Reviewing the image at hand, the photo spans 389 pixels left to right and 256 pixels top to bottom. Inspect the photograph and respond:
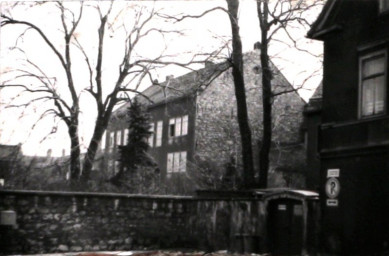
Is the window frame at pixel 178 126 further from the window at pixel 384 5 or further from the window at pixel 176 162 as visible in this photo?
the window at pixel 384 5

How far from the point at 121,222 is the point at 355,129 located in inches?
358

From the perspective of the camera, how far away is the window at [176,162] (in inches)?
1734

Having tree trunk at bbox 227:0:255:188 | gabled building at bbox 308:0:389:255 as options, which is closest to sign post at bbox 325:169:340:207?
gabled building at bbox 308:0:389:255

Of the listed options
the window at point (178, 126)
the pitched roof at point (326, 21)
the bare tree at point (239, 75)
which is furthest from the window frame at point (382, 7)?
the window at point (178, 126)

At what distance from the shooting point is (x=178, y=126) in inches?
1801

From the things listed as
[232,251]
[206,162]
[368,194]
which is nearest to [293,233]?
[232,251]

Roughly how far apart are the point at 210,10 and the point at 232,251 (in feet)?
39.6

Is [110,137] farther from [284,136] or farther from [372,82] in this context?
[372,82]

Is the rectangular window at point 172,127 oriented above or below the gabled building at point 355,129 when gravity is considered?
above

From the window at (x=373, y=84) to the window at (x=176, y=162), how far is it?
94.0ft

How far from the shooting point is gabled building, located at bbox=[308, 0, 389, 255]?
1436cm

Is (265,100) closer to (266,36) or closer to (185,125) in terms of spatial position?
(266,36)

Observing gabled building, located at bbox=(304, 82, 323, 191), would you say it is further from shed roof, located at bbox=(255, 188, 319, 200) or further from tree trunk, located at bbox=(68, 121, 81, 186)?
tree trunk, located at bbox=(68, 121, 81, 186)

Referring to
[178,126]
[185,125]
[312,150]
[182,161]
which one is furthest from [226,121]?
[312,150]
